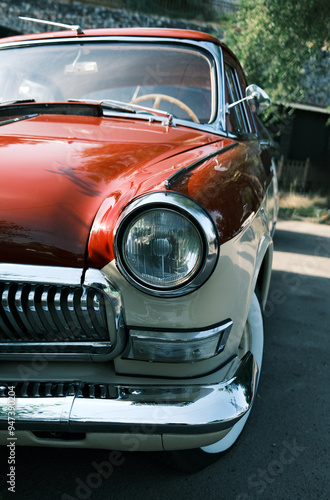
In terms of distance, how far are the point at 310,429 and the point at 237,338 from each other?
2.85 feet

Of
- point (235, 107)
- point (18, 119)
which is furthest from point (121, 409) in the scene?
point (235, 107)

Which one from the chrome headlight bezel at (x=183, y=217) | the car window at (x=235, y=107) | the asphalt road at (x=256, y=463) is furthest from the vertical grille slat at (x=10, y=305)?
the car window at (x=235, y=107)

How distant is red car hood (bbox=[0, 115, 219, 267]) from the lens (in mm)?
1352

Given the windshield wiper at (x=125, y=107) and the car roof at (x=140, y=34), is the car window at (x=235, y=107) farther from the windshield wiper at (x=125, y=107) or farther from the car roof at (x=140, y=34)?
the windshield wiper at (x=125, y=107)

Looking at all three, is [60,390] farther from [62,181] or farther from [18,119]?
[18,119]

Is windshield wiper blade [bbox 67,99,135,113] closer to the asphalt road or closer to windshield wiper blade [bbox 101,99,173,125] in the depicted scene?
windshield wiper blade [bbox 101,99,173,125]

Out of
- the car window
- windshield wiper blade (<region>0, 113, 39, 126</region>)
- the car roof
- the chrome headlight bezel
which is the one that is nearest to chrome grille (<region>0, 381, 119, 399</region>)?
the chrome headlight bezel

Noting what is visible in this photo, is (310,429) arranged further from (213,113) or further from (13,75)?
(13,75)

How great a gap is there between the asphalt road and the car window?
133cm

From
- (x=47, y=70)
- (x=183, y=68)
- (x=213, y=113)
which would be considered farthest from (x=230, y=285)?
(x=47, y=70)

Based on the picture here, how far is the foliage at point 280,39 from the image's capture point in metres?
7.91

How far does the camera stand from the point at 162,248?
132 centimetres

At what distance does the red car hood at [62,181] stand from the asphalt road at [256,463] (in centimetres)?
86

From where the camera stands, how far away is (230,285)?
1415mm
